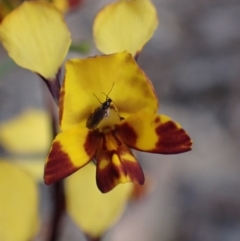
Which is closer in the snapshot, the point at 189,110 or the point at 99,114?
the point at 99,114

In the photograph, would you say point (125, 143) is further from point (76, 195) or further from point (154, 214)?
point (154, 214)

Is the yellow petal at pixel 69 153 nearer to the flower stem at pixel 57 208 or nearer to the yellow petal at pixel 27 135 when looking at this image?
the flower stem at pixel 57 208

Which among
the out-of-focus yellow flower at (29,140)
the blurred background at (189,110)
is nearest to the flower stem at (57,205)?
the out-of-focus yellow flower at (29,140)

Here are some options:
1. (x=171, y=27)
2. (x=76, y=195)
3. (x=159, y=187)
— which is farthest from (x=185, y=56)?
(x=76, y=195)

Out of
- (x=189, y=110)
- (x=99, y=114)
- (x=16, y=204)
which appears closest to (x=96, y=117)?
(x=99, y=114)

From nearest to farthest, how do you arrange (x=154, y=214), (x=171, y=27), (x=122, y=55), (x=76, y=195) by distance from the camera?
(x=122, y=55), (x=76, y=195), (x=154, y=214), (x=171, y=27)

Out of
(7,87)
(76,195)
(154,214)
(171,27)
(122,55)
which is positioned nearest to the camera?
(122,55)

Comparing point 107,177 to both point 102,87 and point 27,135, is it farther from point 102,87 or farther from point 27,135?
point 27,135
